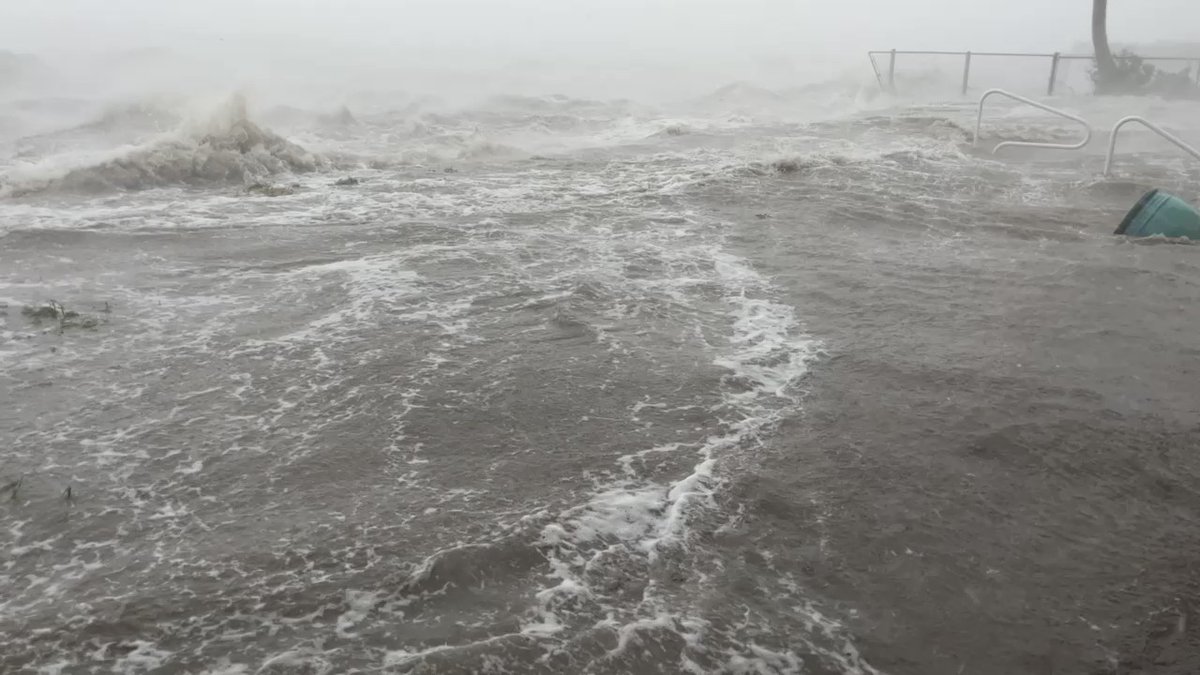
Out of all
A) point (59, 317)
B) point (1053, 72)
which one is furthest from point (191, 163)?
point (1053, 72)

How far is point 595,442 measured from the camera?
181 inches

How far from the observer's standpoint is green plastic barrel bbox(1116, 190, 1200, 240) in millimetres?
8555

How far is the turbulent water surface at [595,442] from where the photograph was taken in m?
3.18

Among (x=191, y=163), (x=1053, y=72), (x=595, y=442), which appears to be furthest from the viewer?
(x=1053, y=72)

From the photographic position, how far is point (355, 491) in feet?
13.4

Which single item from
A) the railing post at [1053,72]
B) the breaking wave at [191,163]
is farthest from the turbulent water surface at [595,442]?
the railing post at [1053,72]

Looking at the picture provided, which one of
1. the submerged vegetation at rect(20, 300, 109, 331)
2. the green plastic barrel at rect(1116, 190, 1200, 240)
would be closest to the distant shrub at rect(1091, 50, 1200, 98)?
the green plastic barrel at rect(1116, 190, 1200, 240)

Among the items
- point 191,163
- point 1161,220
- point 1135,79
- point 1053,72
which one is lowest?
point 1161,220

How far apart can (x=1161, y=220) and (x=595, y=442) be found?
726 centimetres

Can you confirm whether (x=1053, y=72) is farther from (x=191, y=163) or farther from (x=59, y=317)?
(x=59, y=317)

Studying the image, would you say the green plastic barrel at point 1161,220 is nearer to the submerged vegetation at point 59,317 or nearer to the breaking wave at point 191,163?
the submerged vegetation at point 59,317

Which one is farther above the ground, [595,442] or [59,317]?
[59,317]

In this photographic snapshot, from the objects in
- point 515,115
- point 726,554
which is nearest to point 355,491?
point 726,554

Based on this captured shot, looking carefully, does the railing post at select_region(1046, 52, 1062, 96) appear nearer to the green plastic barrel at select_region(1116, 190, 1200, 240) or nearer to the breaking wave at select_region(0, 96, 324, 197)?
the green plastic barrel at select_region(1116, 190, 1200, 240)
